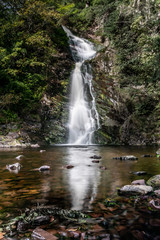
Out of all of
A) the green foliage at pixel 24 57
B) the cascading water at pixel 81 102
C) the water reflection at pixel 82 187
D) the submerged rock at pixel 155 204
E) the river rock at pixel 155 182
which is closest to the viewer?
the submerged rock at pixel 155 204

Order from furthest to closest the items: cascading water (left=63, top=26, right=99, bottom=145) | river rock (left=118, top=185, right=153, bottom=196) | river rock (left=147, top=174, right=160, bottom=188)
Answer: cascading water (left=63, top=26, right=99, bottom=145) → river rock (left=147, top=174, right=160, bottom=188) → river rock (left=118, top=185, right=153, bottom=196)

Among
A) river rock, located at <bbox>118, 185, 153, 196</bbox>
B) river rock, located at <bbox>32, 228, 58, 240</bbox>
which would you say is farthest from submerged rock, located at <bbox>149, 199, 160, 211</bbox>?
river rock, located at <bbox>32, 228, 58, 240</bbox>

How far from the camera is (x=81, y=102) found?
18.2 metres

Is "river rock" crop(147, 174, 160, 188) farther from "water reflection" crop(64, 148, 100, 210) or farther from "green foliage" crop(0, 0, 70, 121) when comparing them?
"green foliage" crop(0, 0, 70, 121)

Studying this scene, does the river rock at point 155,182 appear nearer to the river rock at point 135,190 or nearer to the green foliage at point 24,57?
the river rock at point 135,190

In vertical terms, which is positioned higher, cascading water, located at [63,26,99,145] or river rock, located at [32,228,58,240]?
cascading water, located at [63,26,99,145]

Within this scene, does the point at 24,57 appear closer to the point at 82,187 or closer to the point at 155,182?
the point at 82,187

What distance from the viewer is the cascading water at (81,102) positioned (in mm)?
15352

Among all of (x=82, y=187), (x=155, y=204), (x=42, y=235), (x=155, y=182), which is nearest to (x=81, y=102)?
(x=82, y=187)

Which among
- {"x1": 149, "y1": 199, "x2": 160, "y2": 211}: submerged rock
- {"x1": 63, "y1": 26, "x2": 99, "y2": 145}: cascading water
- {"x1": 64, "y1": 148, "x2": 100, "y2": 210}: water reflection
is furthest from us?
{"x1": 63, "y1": 26, "x2": 99, "y2": 145}: cascading water

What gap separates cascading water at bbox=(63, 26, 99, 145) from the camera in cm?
1535

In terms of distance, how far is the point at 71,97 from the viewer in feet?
61.0

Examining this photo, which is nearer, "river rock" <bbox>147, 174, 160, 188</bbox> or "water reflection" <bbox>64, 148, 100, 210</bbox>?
"water reflection" <bbox>64, 148, 100, 210</bbox>

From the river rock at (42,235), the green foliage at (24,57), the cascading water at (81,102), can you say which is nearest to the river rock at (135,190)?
the river rock at (42,235)
